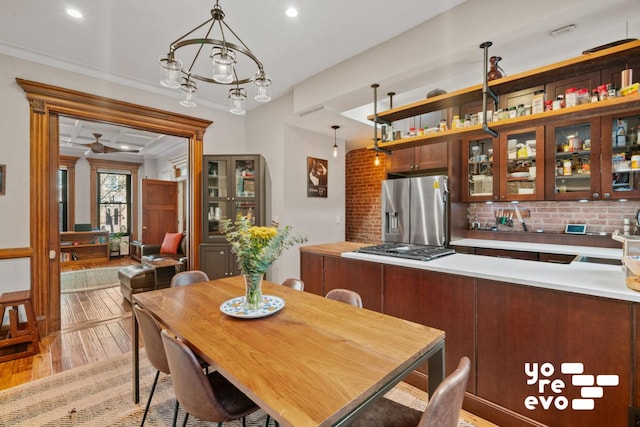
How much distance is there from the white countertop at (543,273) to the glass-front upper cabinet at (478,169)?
1.72 m

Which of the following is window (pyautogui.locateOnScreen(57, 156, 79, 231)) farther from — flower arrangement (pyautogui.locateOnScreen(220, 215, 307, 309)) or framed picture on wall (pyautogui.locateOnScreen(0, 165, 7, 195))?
flower arrangement (pyautogui.locateOnScreen(220, 215, 307, 309))

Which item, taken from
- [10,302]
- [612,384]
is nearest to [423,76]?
[612,384]

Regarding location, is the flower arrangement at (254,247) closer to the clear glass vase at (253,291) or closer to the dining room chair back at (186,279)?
the clear glass vase at (253,291)

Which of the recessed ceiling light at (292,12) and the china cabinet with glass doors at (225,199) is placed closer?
the recessed ceiling light at (292,12)

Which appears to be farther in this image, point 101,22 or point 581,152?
point 581,152

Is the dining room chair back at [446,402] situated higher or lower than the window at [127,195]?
lower

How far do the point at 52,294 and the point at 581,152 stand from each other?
5.61 m

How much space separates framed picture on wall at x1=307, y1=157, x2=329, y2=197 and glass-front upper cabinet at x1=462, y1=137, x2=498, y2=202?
1870 mm

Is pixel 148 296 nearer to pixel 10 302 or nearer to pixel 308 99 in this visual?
pixel 10 302

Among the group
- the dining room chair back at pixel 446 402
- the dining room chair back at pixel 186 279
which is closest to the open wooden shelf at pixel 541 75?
the dining room chair back at pixel 446 402

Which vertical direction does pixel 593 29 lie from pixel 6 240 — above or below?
above

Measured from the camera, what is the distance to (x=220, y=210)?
157 inches

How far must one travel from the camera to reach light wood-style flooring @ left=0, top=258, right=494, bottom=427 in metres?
2.26

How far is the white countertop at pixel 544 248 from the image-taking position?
2702mm
